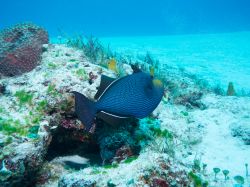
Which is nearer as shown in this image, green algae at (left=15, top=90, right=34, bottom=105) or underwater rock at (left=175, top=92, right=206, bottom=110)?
green algae at (left=15, top=90, right=34, bottom=105)

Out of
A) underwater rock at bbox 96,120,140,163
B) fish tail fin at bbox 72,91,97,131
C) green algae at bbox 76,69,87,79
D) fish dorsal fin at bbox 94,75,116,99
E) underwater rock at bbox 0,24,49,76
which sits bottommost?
underwater rock at bbox 96,120,140,163

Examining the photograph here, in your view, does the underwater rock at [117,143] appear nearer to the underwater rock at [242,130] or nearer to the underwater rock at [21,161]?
the underwater rock at [21,161]

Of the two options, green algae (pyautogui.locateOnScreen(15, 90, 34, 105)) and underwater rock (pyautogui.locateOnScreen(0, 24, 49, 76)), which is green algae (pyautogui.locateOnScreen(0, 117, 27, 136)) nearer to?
green algae (pyautogui.locateOnScreen(15, 90, 34, 105))

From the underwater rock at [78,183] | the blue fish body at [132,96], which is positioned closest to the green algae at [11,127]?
the underwater rock at [78,183]

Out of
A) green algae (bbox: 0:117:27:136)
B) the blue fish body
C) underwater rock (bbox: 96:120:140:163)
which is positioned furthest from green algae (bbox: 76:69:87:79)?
the blue fish body

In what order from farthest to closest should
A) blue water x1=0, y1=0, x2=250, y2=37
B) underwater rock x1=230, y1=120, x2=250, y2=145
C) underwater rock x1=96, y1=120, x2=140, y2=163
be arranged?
blue water x1=0, y1=0, x2=250, y2=37
underwater rock x1=230, y1=120, x2=250, y2=145
underwater rock x1=96, y1=120, x2=140, y2=163

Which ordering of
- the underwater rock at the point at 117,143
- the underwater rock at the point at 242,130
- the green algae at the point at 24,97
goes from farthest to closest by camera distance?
the underwater rock at the point at 242,130
the green algae at the point at 24,97
the underwater rock at the point at 117,143

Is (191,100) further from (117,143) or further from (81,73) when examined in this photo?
(117,143)

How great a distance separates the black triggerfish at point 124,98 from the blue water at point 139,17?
245 inches

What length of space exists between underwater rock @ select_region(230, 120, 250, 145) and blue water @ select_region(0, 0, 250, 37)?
579cm

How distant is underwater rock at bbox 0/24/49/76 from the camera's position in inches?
185

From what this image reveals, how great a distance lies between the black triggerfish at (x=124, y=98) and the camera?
8.42 ft

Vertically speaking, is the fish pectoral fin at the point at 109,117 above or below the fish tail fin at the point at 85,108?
below

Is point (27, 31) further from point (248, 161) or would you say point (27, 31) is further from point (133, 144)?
point (248, 161)
